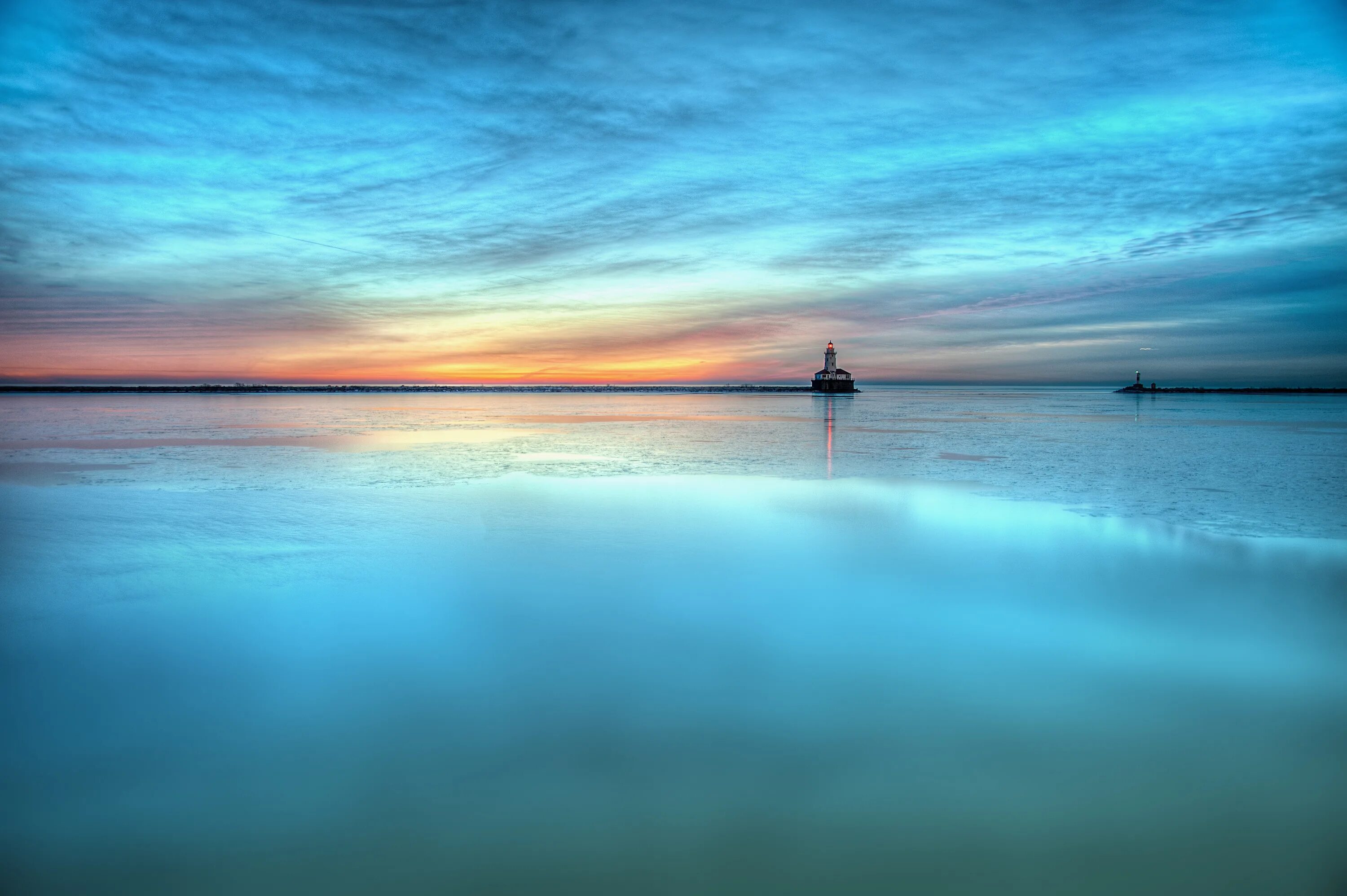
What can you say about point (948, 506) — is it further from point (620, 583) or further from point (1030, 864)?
point (1030, 864)

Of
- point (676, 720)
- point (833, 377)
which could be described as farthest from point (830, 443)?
point (833, 377)

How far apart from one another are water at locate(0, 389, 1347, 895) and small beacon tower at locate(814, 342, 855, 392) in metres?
72.9

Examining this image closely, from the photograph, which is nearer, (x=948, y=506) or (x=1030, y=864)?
(x=1030, y=864)

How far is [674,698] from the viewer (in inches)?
119

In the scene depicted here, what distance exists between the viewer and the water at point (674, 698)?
2045 mm

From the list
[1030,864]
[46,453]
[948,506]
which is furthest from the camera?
[46,453]

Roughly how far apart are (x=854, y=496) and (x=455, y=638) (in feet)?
19.0

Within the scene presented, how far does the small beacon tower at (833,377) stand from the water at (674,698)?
7290 centimetres

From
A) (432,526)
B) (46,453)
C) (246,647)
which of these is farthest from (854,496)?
(46,453)

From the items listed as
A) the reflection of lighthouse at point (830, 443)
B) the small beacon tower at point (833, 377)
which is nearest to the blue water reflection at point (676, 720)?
the reflection of lighthouse at point (830, 443)

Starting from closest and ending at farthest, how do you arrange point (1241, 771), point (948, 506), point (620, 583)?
point (1241, 771) → point (620, 583) → point (948, 506)

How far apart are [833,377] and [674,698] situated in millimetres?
79111

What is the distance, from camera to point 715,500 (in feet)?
26.5

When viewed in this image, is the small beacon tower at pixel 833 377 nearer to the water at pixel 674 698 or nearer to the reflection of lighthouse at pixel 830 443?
the reflection of lighthouse at pixel 830 443
